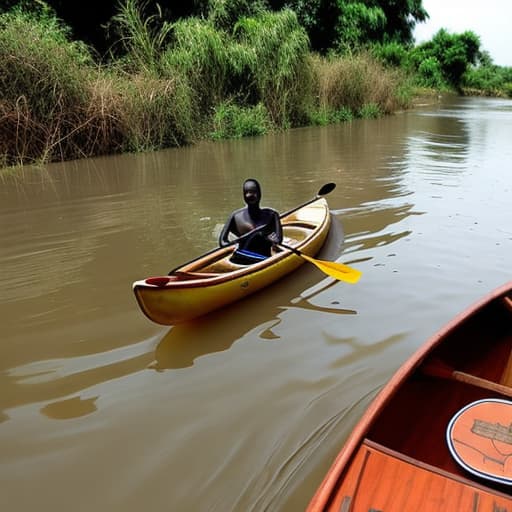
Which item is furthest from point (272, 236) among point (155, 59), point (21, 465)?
point (155, 59)

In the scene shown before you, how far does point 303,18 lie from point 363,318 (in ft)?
76.6

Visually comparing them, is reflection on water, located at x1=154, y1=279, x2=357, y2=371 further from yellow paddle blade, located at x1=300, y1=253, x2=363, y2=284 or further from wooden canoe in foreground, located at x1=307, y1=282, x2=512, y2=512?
wooden canoe in foreground, located at x1=307, y1=282, x2=512, y2=512

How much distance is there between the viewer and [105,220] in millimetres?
6691

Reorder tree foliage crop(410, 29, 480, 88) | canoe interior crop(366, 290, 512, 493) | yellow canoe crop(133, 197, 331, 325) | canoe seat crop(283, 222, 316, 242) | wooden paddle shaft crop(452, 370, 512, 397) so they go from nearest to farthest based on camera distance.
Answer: canoe interior crop(366, 290, 512, 493) < wooden paddle shaft crop(452, 370, 512, 397) < yellow canoe crop(133, 197, 331, 325) < canoe seat crop(283, 222, 316, 242) < tree foliage crop(410, 29, 480, 88)

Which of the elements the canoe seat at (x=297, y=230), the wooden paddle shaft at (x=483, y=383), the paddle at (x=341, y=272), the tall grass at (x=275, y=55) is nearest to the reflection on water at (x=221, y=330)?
the paddle at (x=341, y=272)

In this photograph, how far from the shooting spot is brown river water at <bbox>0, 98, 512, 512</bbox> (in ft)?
7.68

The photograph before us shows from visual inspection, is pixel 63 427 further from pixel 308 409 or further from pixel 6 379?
pixel 308 409

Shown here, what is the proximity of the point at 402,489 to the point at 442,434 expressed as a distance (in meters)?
0.56

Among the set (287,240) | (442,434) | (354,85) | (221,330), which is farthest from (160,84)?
(442,434)

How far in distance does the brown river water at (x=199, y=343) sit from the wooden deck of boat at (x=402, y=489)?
1.56 ft

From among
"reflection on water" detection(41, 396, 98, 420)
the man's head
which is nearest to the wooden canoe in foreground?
"reflection on water" detection(41, 396, 98, 420)

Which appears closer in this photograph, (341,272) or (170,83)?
(341,272)

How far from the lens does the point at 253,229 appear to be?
15.0 feet

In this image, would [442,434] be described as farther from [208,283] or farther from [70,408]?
[70,408]
